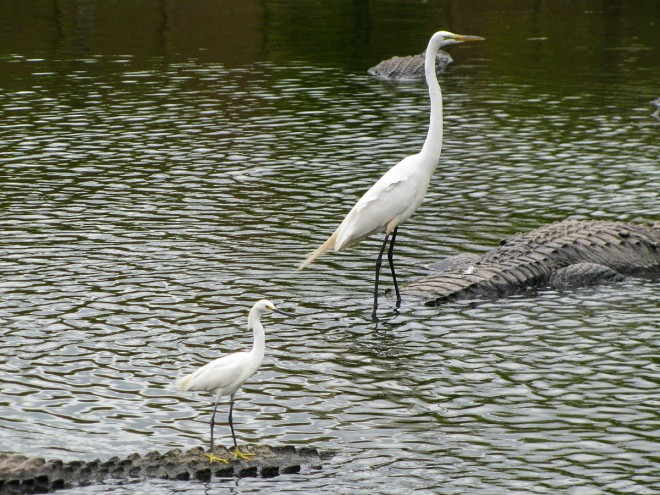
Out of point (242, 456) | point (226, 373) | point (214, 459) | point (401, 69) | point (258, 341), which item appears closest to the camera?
point (214, 459)

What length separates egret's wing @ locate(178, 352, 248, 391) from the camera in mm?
9016

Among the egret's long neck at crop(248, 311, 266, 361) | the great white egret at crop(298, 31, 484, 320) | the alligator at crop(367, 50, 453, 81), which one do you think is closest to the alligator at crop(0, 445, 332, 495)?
the egret's long neck at crop(248, 311, 266, 361)

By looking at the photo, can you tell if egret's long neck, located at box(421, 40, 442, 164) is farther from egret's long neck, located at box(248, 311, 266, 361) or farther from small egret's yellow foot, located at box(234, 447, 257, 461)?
small egret's yellow foot, located at box(234, 447, 257, 461)

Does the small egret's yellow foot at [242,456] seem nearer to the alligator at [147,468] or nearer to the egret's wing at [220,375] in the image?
the alligator at [147,468]

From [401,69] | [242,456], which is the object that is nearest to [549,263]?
[242,456]

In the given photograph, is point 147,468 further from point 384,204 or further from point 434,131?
point 434,131

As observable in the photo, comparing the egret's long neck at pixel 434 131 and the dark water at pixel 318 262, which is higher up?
the egret's long neck at pixel 434 131

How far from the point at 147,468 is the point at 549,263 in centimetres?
663

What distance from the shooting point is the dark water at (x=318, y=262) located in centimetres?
959

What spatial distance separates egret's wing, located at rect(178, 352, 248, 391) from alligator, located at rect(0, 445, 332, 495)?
1.58 feet

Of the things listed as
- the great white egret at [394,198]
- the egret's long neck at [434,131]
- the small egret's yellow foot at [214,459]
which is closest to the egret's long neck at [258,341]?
the small egret's yellow foot at [214,459]

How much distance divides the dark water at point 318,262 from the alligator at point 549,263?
0.77ft

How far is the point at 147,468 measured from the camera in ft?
27.3

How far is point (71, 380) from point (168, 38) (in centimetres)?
2373
